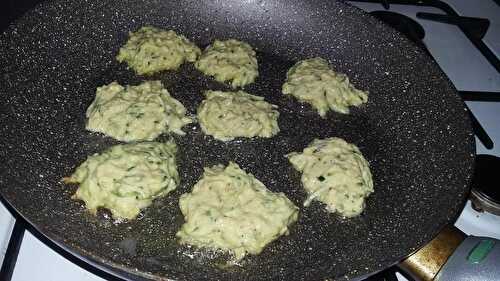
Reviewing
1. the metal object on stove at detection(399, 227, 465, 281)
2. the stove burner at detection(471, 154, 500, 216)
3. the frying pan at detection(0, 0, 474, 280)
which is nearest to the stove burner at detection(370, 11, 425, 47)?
the frying pan at detection(0, 0, 474, 280)

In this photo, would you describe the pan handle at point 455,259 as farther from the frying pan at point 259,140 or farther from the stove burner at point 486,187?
the stove burner at point 486,187

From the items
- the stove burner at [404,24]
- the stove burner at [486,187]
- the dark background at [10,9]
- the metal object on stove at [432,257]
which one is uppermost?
the stove burner at [404,24]

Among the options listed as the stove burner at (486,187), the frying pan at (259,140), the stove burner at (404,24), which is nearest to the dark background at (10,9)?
the frying pan at (259,140)

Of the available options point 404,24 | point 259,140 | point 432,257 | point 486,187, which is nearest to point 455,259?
point 432,257

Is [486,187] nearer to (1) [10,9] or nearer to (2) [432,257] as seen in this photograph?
(2) [432,257]

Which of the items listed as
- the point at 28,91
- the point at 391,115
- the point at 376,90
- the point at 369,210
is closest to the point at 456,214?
the point at 369,210

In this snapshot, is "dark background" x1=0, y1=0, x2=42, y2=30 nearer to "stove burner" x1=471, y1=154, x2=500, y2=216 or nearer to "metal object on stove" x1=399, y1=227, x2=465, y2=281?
"metal object on stove" x1=399, y1=227, x2=465, y2=281
